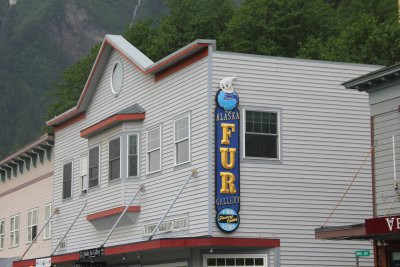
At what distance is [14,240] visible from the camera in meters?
49.7

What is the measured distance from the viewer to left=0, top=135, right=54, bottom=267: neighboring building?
45.0 meters

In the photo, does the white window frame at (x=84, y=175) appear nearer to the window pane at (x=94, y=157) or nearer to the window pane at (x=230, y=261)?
the window pane at (x=94, y=157)

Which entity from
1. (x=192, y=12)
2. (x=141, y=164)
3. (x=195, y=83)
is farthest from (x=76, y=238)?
(x=192, y=12)

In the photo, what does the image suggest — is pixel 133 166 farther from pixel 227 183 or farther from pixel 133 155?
pixel 227 183

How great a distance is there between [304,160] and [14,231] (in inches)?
976

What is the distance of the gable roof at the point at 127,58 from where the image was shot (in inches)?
1166

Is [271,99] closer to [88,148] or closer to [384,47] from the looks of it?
[88,148]

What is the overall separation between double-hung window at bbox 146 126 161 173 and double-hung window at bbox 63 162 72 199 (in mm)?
7710

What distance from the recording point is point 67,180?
39469 mm

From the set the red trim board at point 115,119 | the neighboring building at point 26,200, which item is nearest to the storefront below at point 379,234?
the red trim board at point 115,119

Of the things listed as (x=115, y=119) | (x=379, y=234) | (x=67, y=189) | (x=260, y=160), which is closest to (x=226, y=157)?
(x=260, y=160)

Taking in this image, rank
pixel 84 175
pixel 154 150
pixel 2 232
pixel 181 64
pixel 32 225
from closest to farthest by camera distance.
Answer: pixel 181 64
pixel 154 150
pixel 84 175
pixel 32 225
pixel 2 232

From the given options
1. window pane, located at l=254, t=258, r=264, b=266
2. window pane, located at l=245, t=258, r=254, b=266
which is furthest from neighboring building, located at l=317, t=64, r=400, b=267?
window pane, located at l=245, t=258, r=254, b=266

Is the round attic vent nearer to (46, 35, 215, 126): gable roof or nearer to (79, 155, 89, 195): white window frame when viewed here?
(46, 35, 215, 126): gable roof
